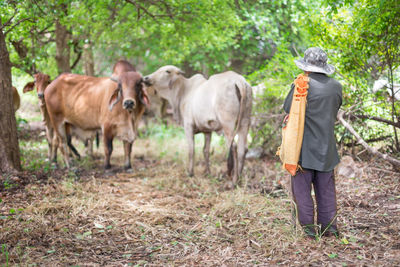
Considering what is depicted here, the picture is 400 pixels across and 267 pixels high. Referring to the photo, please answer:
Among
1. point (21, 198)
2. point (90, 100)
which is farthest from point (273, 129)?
point (21, 198)

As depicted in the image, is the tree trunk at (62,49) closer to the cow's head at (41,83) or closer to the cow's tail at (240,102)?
the cow's head at (41,83)

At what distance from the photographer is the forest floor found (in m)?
3.59

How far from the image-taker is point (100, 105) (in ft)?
24.9

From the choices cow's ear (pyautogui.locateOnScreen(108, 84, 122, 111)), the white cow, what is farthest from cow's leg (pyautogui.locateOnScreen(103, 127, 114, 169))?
the white cow

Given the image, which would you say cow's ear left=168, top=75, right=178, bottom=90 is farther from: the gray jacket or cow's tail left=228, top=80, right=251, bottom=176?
the gray jacket

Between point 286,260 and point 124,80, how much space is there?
4867mm

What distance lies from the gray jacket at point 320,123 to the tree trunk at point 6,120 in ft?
15.0

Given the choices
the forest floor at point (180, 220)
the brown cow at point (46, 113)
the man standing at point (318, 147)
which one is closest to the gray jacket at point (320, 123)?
the man standing at point (318, 147)

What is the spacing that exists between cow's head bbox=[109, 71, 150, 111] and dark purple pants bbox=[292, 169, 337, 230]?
4.04m

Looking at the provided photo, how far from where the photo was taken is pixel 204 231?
14.5ft

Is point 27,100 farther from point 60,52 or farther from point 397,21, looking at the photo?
point 397,21

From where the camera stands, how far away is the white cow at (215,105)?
624cm

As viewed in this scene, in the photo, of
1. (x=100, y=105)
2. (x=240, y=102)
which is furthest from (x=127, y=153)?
(x=240, y=102)

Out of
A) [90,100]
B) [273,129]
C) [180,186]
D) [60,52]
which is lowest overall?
[180,186]
